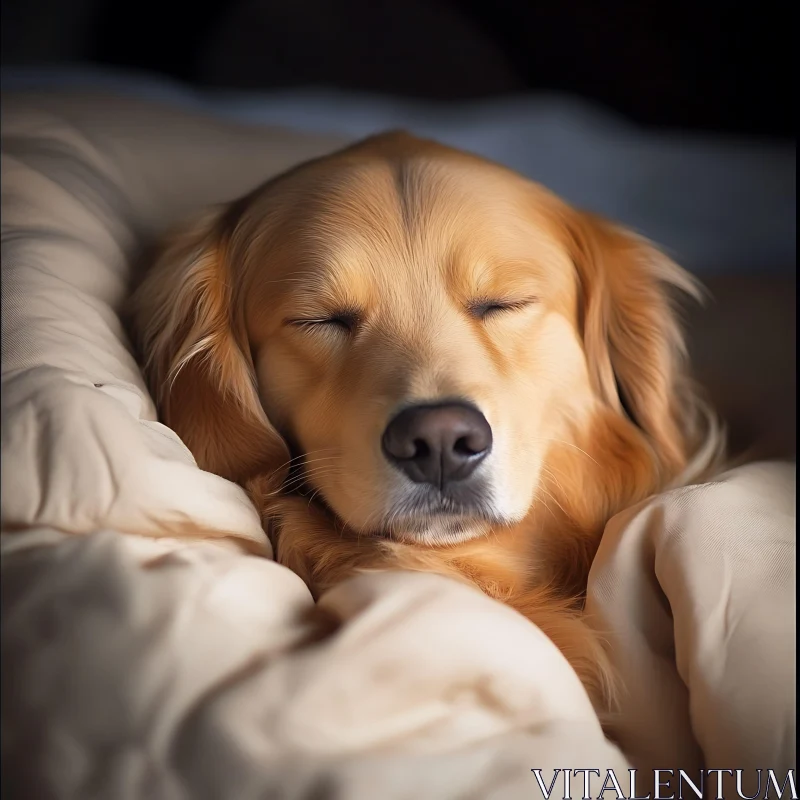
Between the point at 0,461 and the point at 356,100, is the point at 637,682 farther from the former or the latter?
the point at 356,100

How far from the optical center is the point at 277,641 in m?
0.85

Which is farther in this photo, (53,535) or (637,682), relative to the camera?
(637,682)

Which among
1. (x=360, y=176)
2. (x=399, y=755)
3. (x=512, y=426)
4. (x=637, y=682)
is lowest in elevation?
(x=637, y=682)

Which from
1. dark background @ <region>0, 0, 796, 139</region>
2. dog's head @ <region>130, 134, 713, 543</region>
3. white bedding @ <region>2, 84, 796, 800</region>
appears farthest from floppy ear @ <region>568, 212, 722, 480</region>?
dark background @ <region>0, 0, 796, 139</region>

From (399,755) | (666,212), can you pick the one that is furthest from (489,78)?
(399,755)

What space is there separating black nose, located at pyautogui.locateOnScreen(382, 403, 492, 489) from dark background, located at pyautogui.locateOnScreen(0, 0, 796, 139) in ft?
6.44

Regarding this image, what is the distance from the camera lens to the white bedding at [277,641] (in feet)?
2.51

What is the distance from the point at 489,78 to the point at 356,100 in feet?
1.81

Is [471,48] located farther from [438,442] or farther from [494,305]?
[438,442]

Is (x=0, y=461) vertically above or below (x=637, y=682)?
above

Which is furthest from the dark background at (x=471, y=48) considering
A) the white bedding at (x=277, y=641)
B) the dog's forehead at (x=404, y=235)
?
the white bedding at (x=277, y=641)

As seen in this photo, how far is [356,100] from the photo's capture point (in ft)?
8.51

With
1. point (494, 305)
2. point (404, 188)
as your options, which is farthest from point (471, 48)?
point (494, 305)

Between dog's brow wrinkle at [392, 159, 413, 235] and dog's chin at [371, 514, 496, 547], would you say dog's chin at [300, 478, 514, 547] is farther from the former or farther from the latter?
dog's brow wrinkle at [392, 159, 413, 235]
